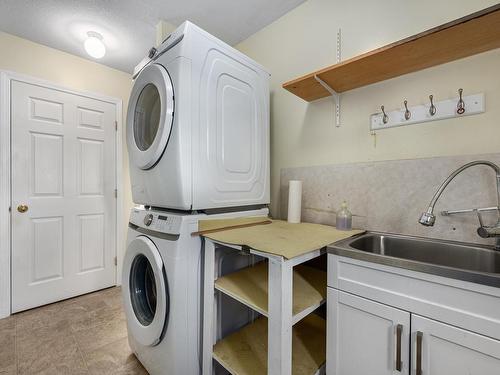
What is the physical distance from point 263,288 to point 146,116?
1314mm

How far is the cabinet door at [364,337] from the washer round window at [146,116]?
1.38m

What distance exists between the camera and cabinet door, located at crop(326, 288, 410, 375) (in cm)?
88

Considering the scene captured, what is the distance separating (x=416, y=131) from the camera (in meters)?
1.29

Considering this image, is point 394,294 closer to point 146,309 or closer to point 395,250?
point 395,250

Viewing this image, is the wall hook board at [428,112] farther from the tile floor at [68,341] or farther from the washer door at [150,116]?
the tile floor at [68,341]

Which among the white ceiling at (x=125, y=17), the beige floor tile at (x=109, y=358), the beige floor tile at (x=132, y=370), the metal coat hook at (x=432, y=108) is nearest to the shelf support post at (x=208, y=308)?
the beige floor tile at (x=132, y=370)

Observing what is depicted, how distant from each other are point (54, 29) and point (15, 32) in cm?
41

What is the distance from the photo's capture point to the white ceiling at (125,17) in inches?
70.7

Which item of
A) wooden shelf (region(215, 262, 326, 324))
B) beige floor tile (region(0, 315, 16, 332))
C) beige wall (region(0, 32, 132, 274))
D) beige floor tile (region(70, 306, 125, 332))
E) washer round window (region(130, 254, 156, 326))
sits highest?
beige wall (region(0, 32, 132, 274))

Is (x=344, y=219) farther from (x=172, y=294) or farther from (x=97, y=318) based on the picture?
(x=97, y=318)

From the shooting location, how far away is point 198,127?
1301mm

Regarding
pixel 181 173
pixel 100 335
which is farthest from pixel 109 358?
pixel 181 173

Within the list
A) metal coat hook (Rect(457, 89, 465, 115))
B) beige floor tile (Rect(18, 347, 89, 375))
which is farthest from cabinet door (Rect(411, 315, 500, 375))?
beige floor tile (Rect(18, 347, 89, 375))

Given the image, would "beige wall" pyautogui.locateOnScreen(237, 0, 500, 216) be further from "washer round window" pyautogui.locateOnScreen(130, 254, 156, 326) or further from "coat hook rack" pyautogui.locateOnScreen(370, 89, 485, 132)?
"washer round window" pyautogui.locateOnScreen(130, 254, 156, 326)
